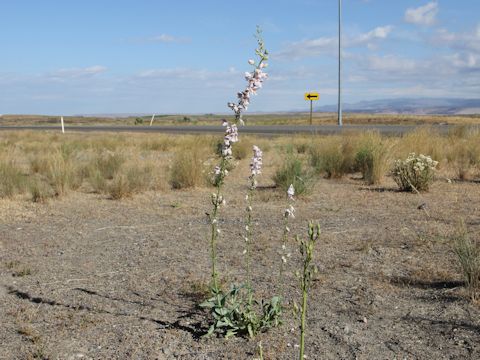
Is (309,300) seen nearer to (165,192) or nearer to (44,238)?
(44,238)

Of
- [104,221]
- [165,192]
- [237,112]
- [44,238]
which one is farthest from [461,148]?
[237,112]

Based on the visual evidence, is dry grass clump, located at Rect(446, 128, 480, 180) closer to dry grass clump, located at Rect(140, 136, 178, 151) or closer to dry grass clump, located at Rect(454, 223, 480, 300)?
dry grass clump, located at Rect(454, 223, 480, 300)

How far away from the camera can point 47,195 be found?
934 cm

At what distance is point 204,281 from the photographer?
4980 mm

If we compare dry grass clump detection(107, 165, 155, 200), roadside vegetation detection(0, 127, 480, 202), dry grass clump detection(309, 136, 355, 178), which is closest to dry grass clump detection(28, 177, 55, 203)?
roadside vegetation detection(0, 127, 480, 202)

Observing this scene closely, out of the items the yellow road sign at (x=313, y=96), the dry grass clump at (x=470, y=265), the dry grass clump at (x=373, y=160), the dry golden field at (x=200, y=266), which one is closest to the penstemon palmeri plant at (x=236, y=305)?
the dry golden field at (x=200, y=266)

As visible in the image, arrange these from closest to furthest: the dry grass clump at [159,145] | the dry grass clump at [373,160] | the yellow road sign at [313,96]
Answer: the dry grass clump at [373,160], the dry grass clump at [159,145], the yellow road sign at [313,96]

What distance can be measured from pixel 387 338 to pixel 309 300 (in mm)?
831

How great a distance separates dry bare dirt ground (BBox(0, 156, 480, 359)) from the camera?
151 inches

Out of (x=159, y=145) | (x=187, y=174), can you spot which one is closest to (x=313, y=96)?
(x=159, y=145)

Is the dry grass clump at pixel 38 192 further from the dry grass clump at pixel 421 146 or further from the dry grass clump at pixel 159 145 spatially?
the dry grass clump at pixel 159 145

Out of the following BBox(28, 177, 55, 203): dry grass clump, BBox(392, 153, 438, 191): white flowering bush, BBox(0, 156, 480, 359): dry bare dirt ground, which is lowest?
BBox(0, 156, 480, 359): dry bare dirt ground

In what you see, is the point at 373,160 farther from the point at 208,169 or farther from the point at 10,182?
the point at 10,182

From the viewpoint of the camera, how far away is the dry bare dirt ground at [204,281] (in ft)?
12.6
